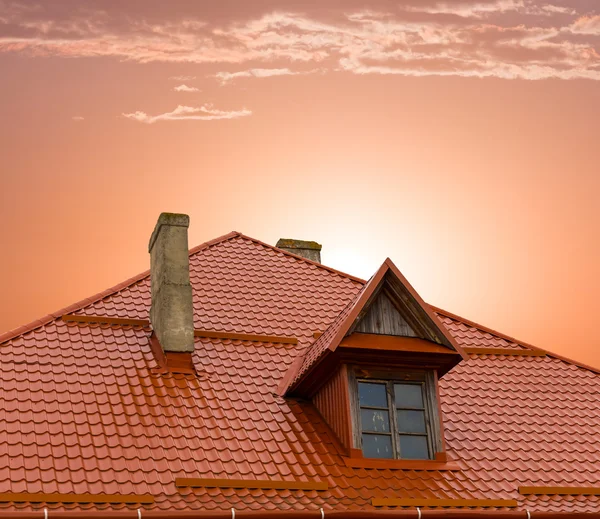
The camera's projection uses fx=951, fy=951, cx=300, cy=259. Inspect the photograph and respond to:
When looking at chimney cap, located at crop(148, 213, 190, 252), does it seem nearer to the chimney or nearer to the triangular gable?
the triangular gable

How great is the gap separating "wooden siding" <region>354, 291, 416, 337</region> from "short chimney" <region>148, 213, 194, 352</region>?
8.56 feet

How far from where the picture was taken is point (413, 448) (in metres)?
13.0

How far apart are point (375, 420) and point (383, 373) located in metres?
0.69

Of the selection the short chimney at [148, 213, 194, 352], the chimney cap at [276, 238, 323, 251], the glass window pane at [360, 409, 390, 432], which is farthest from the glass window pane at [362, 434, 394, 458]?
the chimney cap at [276, 238, 323, 251]

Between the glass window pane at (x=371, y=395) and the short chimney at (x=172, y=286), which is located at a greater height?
the short chimney at (x=172, y=286)

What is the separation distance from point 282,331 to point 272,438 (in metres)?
2.87

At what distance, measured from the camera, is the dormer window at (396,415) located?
1291 cm

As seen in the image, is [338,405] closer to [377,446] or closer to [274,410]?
[377,446]

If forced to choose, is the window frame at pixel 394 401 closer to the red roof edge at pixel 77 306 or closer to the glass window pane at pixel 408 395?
the glass window pane at pixel 408 395

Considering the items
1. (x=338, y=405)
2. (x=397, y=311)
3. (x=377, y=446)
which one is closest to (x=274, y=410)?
(x=338, y=405)

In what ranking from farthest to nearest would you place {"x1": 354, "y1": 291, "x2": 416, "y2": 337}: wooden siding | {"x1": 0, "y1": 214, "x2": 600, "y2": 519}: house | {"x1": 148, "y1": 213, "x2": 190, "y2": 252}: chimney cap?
{"x1": 148, "y1": 213, "x2": 190, "y2": 252}: chimney cap, {"x1": 354, "y1": 291, "x2": 416, "y2": 337}: wooden siding, {"x1": 0, "y1": 214, "x2": 600, "y2": 519}: house

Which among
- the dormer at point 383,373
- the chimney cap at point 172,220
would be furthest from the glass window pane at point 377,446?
the chimney cap at point 172,220

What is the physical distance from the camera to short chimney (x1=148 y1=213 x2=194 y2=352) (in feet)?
45.6

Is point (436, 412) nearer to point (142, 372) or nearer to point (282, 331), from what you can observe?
point (282, 331)
